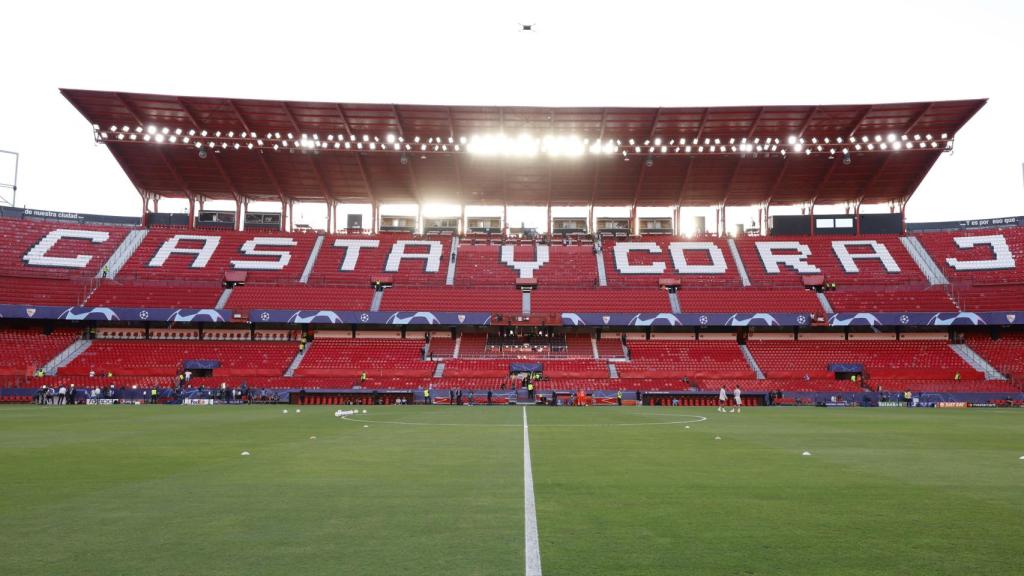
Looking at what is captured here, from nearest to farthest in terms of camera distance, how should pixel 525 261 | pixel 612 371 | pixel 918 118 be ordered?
1. pixel 612 371
2. pixel 918 118
3. pixel 525 261

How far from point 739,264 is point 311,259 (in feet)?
137

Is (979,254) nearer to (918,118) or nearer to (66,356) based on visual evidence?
(918,118)

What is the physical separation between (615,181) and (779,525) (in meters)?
59.1

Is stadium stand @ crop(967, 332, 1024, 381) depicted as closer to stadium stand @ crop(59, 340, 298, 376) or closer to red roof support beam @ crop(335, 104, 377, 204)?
red roof support beam @ crop(335, 104, 377, 204)

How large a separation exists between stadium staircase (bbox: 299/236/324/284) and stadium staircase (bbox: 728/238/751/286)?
134 ft

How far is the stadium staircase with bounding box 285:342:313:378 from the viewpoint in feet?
168

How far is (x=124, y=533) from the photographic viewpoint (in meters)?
7.50

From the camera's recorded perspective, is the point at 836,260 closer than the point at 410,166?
No

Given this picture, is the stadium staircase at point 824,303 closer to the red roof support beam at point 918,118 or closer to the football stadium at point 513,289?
the football stadium at point 513,289

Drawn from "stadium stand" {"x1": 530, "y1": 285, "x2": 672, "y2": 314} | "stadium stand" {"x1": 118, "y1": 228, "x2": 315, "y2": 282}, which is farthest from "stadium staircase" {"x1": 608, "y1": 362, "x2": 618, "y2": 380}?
"stadium stand" {"x1": 118, "y1": 228, "x2": 315, "y2": 282}

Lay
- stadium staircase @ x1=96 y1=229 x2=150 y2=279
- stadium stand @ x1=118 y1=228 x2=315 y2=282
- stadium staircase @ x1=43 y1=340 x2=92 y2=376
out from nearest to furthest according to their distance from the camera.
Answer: stadium staircase @ x1=43 y1=340 x2=92 y2=376, stadium staircase @ x1=96 y1=229 x2=150 y2=279, stadium stand @ x1=118 y1=228 x2=315 y2=282

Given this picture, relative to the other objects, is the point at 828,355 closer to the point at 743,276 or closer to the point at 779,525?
the point at 743,276

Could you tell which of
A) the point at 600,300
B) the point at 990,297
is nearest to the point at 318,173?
the point at 600,300

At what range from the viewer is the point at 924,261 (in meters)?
61.8
